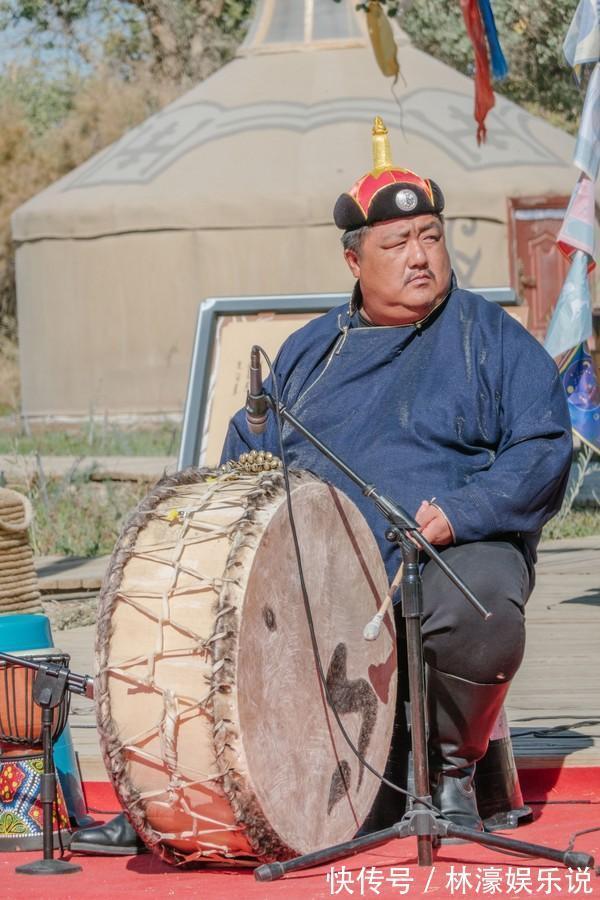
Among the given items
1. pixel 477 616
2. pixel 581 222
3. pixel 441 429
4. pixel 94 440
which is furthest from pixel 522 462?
pixel 94 440

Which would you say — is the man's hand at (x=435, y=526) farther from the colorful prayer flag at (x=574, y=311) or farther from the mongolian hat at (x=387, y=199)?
the colorful prayer flag at (x=574, y=311)

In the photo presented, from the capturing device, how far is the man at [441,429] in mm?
3289

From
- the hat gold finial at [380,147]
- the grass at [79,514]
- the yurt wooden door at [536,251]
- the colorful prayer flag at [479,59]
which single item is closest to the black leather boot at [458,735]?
the hat gold finial at [380,147]

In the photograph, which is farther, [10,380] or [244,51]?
[10,380]

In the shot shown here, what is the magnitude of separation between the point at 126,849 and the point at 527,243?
11.5 m

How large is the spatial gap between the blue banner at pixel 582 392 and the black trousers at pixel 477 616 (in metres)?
3.14

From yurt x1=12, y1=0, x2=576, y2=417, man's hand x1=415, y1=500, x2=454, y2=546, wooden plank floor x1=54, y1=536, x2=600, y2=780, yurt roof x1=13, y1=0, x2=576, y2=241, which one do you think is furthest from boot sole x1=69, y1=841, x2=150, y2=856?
yurt roof x1=13, y1=0, x2=576, y2=241

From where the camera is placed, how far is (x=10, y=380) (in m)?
Result: 20.2

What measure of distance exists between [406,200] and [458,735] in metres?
1.14

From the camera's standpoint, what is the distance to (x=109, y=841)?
3402 mm

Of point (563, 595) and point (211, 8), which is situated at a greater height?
point (211, 8)

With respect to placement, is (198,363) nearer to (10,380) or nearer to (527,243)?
(527,243)

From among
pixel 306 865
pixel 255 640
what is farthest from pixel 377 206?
pixel 306 865

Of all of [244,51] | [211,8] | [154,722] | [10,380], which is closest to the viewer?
[154,722]
